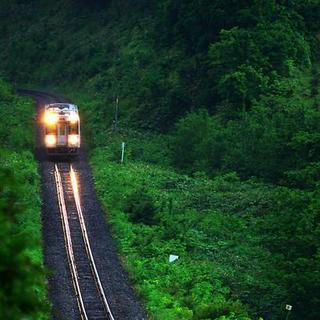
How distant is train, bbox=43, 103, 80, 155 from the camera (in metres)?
40.4

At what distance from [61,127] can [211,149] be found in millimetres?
9154

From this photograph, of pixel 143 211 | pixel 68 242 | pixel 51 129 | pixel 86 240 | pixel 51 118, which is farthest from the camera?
pixel 51 129

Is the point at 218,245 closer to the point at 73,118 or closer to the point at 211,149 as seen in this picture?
the point at 211,149

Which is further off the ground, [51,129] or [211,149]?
[51,129]

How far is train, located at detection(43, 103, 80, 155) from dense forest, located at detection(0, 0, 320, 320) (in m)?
2.46

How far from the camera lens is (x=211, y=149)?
135 ft

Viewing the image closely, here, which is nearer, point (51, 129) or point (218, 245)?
point (218, 245)

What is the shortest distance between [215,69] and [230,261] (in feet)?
70.6

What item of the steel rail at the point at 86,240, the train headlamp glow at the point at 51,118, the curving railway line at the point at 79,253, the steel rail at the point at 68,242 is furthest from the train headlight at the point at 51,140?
the steel rail at the point at 86,240

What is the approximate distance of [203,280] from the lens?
26219mm

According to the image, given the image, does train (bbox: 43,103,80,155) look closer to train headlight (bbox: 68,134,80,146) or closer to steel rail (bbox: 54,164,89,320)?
train headlight (bbox: 68,134,80,146)

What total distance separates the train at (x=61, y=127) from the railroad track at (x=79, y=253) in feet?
5.38

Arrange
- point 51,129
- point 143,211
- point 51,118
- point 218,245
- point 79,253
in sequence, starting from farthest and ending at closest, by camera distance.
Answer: point 51,129, point 51,118, point 143,211, point 218,245, point 79,253

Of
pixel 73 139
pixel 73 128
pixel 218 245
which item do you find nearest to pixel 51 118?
pixel 73 128
